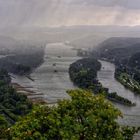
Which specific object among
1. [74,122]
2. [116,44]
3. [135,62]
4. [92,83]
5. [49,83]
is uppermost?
[74,122]

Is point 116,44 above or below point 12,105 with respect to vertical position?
below

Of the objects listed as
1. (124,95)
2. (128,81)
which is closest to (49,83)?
(128,81)

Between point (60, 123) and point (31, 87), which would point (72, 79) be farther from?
point (60, 123)

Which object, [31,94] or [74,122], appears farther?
[31,94]

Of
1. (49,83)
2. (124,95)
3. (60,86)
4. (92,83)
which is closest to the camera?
(124,95)

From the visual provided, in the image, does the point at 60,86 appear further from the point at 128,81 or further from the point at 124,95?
the point at 128,81

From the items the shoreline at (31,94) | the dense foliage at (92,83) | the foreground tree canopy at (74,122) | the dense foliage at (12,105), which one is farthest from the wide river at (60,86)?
the foreground tree canopy at (74,122)

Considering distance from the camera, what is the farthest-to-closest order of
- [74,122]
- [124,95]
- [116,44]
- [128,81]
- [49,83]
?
[116,44] < [128,81] < [49,83] < [124,95] < [74,122]

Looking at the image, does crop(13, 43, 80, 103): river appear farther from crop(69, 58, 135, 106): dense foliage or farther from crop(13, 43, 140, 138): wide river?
crop(69, 58, 135, 106): dense foliage

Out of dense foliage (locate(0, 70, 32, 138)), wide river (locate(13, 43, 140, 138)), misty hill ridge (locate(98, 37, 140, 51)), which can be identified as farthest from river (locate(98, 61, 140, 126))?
misty hill ridge (locate(98, 37, 140, 51))
